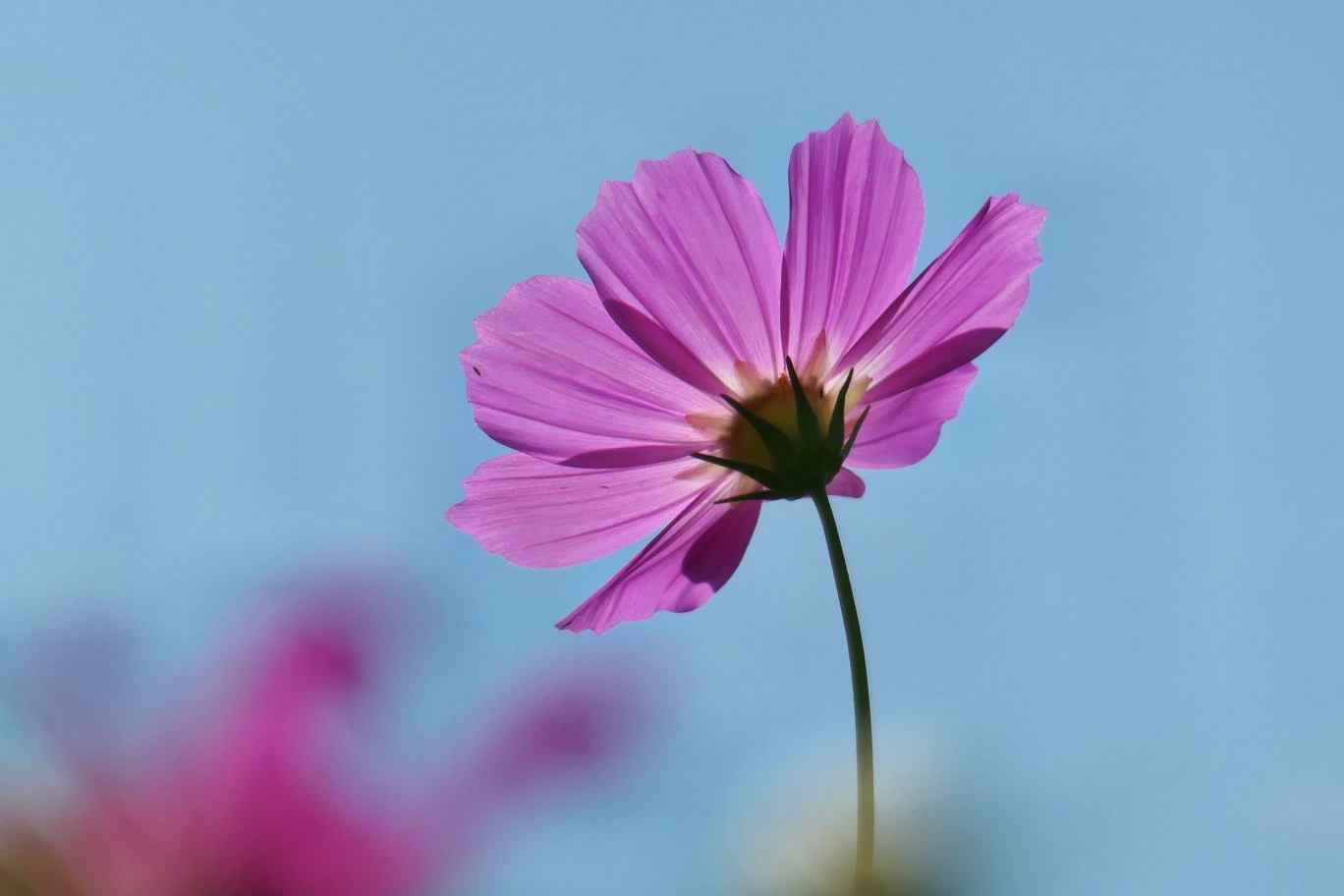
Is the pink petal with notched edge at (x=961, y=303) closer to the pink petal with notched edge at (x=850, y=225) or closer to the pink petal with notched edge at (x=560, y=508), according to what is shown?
the pink petal with notched edge at (x=850, y=225)

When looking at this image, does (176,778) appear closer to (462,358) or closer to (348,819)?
(348,819)

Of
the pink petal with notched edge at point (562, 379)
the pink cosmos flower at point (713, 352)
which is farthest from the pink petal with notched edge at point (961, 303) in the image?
the pink petal with notched edge at point (562, 379)

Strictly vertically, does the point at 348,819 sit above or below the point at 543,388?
below

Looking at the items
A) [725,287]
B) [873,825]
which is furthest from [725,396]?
[873,825]

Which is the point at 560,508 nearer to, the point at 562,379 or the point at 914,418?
the point at 562,379

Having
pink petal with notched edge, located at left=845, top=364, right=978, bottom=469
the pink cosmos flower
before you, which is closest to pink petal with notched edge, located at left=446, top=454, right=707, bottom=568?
the pink cosmos flower

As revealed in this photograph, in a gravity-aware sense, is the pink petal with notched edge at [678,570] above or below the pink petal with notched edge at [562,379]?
below
